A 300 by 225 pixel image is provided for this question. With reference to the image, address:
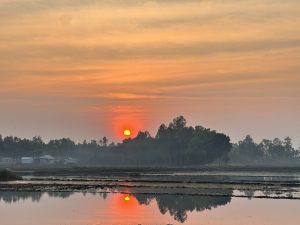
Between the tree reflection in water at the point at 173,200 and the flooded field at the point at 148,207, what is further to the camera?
the tree reflection in water at the point at 173,200

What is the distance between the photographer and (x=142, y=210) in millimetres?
40750

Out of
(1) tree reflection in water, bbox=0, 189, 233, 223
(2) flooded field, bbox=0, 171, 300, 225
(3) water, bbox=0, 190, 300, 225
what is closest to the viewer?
(3) water, bbox=0, 190, 300, 225

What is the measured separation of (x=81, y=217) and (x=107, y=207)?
611 cm

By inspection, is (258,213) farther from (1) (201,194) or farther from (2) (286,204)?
(1) (201,194)

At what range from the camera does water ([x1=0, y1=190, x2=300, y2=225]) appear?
35.3 metres

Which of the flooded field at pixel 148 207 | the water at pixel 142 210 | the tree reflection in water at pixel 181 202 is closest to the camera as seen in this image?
the water at pixel 142 210

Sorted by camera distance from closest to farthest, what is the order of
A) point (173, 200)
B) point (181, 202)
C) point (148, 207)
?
point (148, 207) → point (181, 202) → point (173, 200)

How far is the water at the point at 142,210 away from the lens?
35.3 meters

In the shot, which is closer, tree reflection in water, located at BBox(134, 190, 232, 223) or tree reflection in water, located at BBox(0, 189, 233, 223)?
tree reflection in water, located at BBox(134, 190, 232, 223)

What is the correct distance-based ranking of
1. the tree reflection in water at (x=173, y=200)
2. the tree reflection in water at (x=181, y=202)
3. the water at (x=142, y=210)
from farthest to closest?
the tree reflection in water at (x=173, y=200) → the tree reflection in water at (x=181, y=202) → the water at (x=142, y=210)

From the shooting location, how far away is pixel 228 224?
33.3 m

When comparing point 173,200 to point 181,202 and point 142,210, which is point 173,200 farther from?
point 142,210

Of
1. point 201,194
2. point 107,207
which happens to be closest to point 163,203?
point 107,207

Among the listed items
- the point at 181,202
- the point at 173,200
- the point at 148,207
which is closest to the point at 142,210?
the point at 148,207
